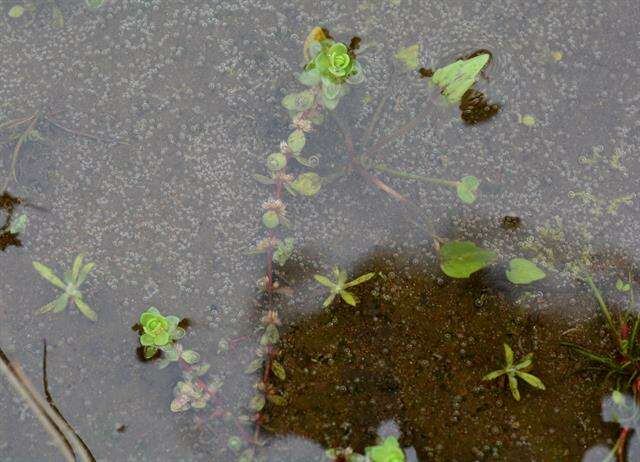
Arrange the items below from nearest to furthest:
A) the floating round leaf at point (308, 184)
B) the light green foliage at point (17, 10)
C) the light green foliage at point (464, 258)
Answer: the light green foliage at point (464, 258)
the floating round leaf at point (308, 184)
the light green foliage at point (17, 10)

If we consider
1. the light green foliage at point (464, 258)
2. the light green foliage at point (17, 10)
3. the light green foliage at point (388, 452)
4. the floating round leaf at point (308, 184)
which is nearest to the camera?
the light green foliage at point (388, 452)

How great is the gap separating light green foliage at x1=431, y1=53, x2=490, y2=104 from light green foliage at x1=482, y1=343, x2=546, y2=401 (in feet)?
2.69

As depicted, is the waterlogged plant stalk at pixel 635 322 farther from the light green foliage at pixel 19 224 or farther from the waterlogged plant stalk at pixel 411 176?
the light green foliage at pixel 19 224

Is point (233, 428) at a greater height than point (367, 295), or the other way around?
point (367, 295)

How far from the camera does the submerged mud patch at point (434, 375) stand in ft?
6.47

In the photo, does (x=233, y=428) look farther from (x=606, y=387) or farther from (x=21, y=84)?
(x=21, y=84)

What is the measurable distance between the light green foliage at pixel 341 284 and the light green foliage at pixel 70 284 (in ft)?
2.40

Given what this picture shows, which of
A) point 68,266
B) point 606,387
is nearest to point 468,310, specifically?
point 606,387

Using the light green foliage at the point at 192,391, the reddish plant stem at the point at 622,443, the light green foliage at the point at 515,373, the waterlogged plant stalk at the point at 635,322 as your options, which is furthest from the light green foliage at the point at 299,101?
the reddish plant stem at the point at 622,443

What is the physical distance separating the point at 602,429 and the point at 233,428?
1.15 meters

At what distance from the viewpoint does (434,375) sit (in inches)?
78.7

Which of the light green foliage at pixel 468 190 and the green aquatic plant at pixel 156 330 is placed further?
the light green foliage at pixel 468 190

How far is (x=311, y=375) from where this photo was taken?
→ 79.0 inches

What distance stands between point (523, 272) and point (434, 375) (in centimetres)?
43
